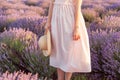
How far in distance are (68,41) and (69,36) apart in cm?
5

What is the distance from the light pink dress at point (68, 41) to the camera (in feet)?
12.2

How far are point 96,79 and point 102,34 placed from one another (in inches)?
26.2

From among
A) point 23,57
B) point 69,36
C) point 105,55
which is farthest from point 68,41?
point 23,57

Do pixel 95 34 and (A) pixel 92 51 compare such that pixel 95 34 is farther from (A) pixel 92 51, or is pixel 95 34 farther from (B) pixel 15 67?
(B) pixel 15 67

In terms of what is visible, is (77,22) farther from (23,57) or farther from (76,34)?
(23,57)

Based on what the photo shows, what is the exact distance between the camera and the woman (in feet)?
12.2

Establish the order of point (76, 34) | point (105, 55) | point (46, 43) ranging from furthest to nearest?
1. point (105, 55)
2. point (46, 43)
3. point (76, 34)

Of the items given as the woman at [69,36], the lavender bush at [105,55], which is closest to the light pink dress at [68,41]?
the woman at [69,36]

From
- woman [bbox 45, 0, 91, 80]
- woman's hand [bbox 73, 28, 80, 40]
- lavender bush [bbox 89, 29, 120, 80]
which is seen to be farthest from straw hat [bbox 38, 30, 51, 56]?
lavender bush [bbox 89, 29, 120, 80]

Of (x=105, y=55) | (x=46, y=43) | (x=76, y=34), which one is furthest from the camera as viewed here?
(x=105, y=55)

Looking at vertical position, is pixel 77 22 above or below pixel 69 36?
above

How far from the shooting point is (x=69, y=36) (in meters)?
3.72

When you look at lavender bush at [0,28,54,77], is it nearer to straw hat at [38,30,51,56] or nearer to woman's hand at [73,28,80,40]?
straw hat at [38,30,51,56]

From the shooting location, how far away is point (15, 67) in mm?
4660
